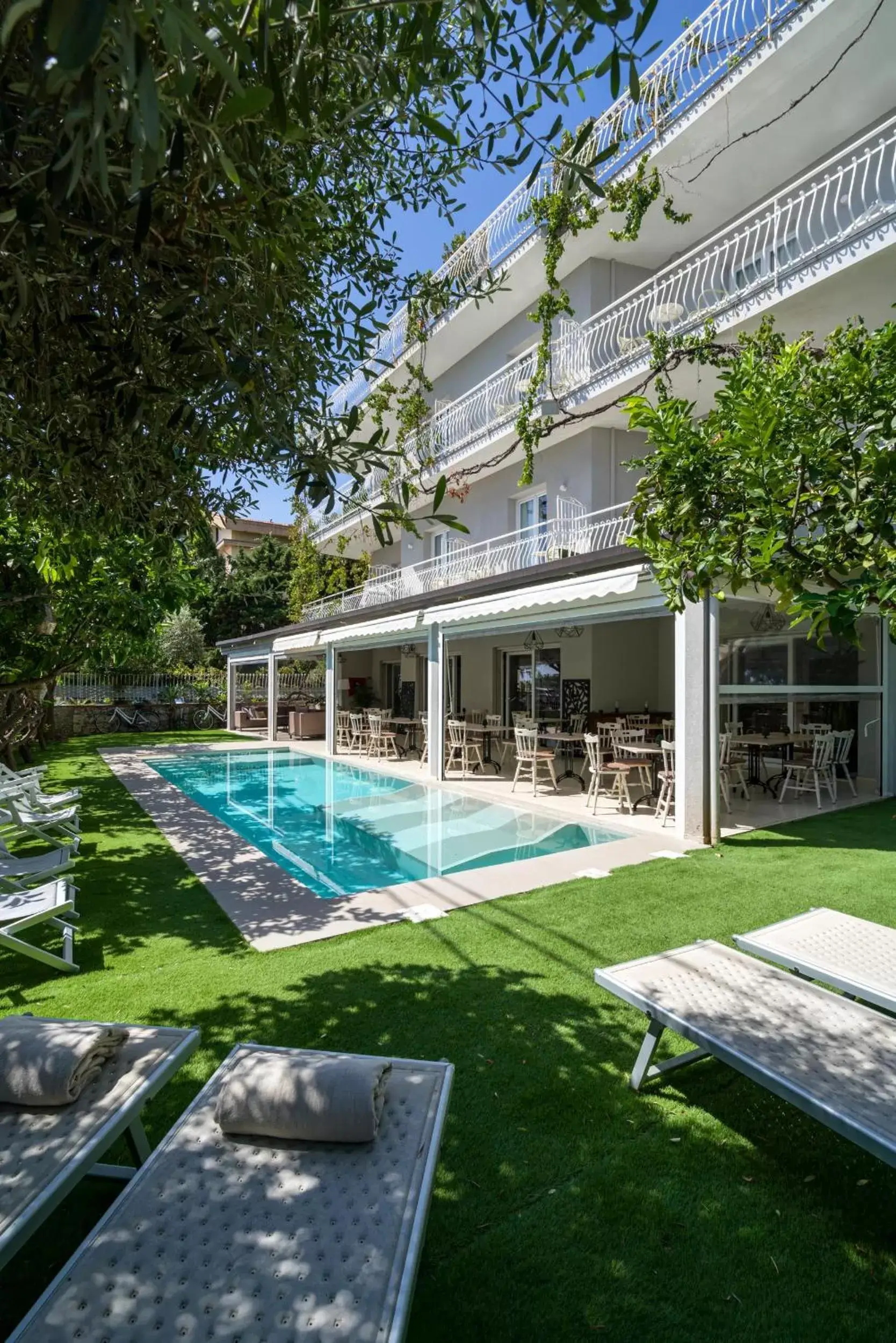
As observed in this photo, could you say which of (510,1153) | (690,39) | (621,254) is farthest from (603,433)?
(510,1153)

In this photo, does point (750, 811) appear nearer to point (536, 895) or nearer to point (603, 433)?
point (536, 895)

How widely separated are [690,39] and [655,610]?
1045cm

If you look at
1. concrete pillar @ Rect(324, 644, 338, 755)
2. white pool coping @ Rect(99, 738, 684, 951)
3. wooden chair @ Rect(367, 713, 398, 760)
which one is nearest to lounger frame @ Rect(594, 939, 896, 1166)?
white pool coping @ Rect(99, 738, 684, 951)

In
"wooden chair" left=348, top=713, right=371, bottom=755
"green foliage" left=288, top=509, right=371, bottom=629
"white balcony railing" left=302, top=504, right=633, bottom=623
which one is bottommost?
"wooden chair" left=348, top=713, right=371, bottom=755

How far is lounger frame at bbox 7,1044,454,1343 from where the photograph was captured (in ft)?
6.31

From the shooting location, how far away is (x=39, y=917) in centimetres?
541

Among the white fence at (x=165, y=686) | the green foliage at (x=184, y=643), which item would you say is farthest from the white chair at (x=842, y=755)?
the green foliage at (x=184, y=643)

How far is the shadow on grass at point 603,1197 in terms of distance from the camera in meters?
2.52

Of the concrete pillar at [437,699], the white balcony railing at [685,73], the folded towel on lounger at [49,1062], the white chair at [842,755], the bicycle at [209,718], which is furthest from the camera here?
the bicycle at [209,718]

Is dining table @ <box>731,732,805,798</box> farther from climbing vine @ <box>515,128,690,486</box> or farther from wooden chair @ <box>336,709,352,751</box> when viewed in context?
wooden chair @ <box>336,709,352,751</box>

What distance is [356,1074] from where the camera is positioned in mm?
2734

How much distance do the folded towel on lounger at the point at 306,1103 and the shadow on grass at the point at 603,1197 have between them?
669mm

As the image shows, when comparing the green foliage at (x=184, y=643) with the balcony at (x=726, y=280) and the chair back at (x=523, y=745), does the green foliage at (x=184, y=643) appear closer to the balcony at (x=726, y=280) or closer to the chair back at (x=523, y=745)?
the balcony at (x=726, y=280)

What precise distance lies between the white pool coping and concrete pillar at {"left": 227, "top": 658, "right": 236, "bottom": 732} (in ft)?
66.4
